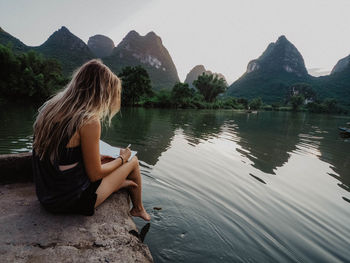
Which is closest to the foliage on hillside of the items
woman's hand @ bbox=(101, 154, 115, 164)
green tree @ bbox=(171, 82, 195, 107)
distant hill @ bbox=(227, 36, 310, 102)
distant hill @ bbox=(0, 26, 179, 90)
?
green tree @ bbox=(171, 82, 195, 107)

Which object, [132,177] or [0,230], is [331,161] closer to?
[132,177]

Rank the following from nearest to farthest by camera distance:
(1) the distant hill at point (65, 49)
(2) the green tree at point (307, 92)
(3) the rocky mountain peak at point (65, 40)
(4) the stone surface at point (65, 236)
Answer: (4) the stone surface at point (65, 236), (1) the distant hill at point (65, 49), (3) the rocky mountain peak at point (65, 40), (2) the green tree at point (307, 92)

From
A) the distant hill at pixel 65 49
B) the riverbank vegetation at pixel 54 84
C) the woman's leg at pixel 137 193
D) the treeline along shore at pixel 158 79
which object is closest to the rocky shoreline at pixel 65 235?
the woman's leg at pixel 137 193

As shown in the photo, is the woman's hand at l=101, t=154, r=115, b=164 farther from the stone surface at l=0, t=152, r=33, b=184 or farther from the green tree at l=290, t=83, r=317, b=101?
the green tree at l=290, t=83, r=317, b=101

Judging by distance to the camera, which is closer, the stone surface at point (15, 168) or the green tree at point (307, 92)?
the stone surface at point (15, 168)

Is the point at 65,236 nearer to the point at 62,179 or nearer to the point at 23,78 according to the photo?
the point at 62,179

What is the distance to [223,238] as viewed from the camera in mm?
2469

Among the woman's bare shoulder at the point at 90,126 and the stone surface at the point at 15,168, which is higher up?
the woman's bare shoulder at the point at 90,126

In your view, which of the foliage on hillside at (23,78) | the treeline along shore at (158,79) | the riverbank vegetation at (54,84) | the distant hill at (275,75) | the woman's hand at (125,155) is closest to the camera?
the woman's hand at (125,155)

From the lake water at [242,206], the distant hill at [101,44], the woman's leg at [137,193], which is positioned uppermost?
the distant hill at [101,44]

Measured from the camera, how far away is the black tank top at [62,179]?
1.48 metres

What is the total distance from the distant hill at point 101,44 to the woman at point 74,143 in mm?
171538

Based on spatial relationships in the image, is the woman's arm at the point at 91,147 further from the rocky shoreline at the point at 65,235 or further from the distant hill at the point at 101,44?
the distant hill at the point at 101,44

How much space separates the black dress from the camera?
1479 mm
